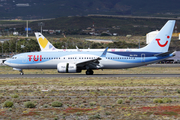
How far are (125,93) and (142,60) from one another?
884 inches

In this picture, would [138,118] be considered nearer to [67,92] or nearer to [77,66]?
[67,92]

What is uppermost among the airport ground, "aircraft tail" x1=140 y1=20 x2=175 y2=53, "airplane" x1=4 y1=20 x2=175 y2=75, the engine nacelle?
"aircraft tail" x1=140 y1=20 x2=175 y2=53

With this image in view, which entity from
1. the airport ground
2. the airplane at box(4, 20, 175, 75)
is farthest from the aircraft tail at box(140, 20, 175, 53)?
the airport ground

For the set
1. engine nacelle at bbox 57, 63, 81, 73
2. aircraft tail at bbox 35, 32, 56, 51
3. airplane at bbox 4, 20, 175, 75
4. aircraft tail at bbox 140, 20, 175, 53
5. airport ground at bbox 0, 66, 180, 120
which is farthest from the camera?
aircraft tail at bbox 35, 32, 56, 51

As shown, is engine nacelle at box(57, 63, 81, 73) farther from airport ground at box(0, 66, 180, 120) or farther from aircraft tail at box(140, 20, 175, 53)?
airport ground at box(0, 66, 180, 120)

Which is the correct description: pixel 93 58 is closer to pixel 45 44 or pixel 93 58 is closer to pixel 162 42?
pixel 162 42

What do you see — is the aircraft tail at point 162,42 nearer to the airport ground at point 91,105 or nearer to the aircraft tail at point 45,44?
the airport ground at point 91,105

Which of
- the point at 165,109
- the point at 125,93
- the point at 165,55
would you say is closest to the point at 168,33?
the point at 165,55

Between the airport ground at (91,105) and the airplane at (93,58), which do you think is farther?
the airplane at (93,58)

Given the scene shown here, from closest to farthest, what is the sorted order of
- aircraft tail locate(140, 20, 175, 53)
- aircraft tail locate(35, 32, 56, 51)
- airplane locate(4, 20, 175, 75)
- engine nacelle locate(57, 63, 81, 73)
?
engine nacelle locate(57, 63, 81, 73), airplane locate(4, 20, 175, 75), aircraft tail locate(140, 20, 175, 53), aircraft tail locate(35, 32, 56, 51)

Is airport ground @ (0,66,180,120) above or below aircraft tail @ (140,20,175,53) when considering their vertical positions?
below

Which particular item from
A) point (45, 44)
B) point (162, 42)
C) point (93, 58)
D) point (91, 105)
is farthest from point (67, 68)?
point (91, 105)

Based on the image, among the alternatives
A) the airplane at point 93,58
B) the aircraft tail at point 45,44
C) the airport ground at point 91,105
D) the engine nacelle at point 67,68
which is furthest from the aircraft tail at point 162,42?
the aircraft tail at point 45,44

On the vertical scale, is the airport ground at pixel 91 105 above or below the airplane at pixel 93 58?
below
